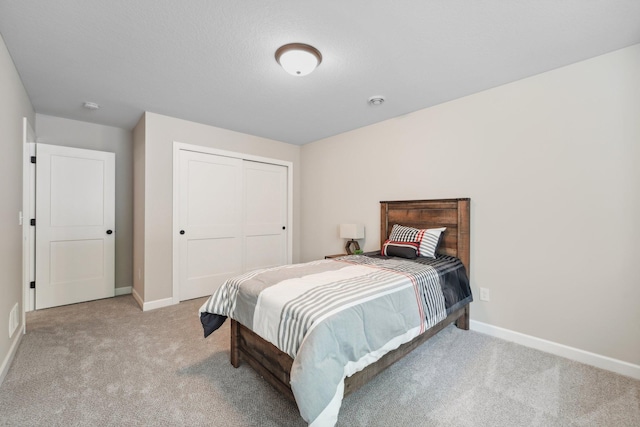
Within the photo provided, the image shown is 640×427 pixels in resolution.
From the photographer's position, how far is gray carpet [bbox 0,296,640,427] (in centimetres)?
149

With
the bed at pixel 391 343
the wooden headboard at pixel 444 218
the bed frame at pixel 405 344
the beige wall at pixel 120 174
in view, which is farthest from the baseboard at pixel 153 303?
the wooden headboard at pixel 444 218

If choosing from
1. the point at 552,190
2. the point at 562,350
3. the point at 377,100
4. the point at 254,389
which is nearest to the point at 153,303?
the point at 254,389

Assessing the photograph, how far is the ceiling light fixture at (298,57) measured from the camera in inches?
74.7

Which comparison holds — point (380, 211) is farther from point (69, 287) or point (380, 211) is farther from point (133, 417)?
point (69, 287)

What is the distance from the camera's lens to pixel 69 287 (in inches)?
132

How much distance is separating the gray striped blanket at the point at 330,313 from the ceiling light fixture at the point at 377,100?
1691 millimetres

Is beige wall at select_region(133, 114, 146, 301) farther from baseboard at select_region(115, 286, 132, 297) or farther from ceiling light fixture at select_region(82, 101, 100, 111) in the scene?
ceiling light fixture at select_region(82, 101, 100, 111)

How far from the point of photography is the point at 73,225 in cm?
338

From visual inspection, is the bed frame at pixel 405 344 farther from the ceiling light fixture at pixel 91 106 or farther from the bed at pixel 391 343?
the ceiling light fixture at pixel 91 106

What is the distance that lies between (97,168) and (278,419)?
12.4 feet

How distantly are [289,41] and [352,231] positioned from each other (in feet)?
7.62

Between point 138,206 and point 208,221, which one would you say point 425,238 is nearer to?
Result: point 208,221

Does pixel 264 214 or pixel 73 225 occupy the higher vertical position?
pixel 264 214

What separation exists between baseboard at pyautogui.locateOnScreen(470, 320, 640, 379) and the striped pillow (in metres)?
0.81
